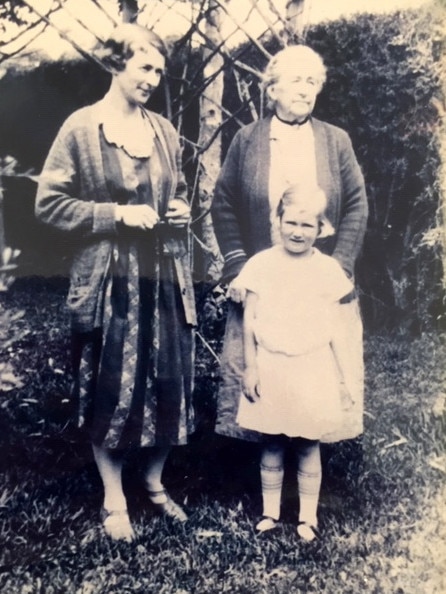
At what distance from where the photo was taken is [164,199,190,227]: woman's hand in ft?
9.34

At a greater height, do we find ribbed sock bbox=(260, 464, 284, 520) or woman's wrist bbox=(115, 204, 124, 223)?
woman's wrist bbox=(115, 204, 124, 223)

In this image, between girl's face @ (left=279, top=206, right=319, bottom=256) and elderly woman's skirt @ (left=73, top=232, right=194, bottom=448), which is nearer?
elderly woman's skirt @ (left=73, top=232, right=194, bottom=448)

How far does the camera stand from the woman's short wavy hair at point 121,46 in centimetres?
276

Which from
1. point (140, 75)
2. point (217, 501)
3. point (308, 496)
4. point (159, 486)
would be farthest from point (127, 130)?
point (308, 496)

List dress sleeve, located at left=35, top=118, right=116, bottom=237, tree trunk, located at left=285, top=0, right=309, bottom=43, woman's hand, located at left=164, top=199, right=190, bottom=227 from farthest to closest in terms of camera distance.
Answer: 1. tree trunk, located at left=285, top=0, right=309, bottom=43
2. woman's hand, located at left=164, top=199, right=190, bottom=227
3. dress sleeve, located at left=35, top=118, right=116, bottom=237

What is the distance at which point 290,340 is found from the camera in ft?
9.48

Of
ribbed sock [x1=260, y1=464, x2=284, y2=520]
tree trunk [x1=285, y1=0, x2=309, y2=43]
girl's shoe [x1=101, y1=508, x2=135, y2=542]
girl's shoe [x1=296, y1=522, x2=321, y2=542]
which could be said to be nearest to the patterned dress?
girl's shoe [x1=101, y1=508, x2=135, y2=542]

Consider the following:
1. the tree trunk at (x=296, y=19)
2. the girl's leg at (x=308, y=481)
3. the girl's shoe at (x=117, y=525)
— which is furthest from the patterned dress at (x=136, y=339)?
the tree trunk at (x=296, y=19)

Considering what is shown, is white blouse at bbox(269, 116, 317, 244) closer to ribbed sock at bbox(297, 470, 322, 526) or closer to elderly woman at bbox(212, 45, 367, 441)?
elderly woman at bbox(212, 45, 367, 441)

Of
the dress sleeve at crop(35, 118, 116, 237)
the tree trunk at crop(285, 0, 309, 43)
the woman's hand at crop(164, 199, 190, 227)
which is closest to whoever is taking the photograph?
the dress sleeve at crop(35, 118, 116, 237)

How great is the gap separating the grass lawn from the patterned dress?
0.33ft

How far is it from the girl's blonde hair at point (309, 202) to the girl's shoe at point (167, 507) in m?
1.17

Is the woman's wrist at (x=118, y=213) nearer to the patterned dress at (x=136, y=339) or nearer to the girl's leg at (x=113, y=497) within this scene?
the patterned dress at (x=136, y=339)

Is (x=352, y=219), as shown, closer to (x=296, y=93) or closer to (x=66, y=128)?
(x=296, y=93)
